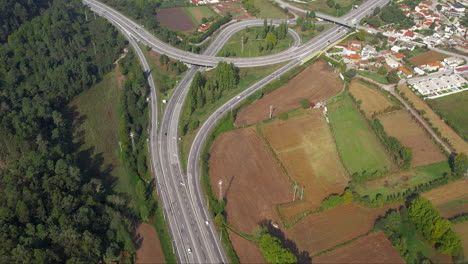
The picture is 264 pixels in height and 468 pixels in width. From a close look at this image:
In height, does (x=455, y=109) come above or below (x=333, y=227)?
above

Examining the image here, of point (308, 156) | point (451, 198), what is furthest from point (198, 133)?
point (451, 198)

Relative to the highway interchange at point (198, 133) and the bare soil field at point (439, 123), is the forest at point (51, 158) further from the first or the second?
the bare soil field at point (439, 123)

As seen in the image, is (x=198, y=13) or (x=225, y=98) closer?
(x=225, y=98)

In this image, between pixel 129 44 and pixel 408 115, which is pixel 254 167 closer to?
pixel 408 115

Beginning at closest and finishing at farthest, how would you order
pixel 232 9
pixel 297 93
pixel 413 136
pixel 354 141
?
1. pixel 354 141
2. pixel 413 136
3. pixel 297 93
4. pixel 232 9

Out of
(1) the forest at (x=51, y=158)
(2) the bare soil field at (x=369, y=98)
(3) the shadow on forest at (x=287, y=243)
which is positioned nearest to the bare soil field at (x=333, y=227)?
(3) the shadow on forest at (x=287, y=243)

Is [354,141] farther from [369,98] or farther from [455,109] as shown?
[455,109]

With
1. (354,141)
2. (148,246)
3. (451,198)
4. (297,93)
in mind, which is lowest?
(451,198)
